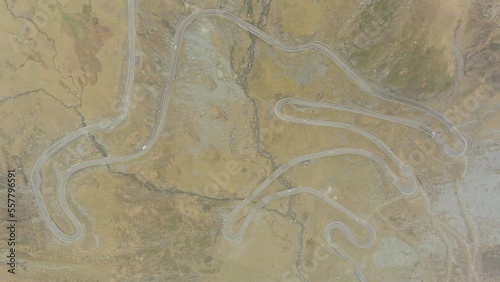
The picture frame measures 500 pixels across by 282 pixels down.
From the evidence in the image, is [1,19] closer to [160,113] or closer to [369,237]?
[160,113]

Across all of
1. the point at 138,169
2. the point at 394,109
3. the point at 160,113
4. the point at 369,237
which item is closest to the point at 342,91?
the point at 394,109

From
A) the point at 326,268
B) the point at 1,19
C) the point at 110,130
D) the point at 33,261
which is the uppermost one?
the point at 1,19

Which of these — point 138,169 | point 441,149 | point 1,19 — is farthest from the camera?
point 441,149

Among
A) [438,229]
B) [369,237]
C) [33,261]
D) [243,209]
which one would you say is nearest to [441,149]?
[438,229]

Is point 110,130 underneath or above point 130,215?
above

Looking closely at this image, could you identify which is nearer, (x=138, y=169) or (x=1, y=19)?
(x=1, y=19)

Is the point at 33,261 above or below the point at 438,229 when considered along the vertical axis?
below

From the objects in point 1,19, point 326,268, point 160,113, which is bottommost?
point 326,268

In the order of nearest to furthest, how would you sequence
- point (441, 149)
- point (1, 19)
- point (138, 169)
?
point (1, 19), point (138, 169), point (441, 149)

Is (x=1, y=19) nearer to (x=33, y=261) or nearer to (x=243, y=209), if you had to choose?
(x=33, y=261)
